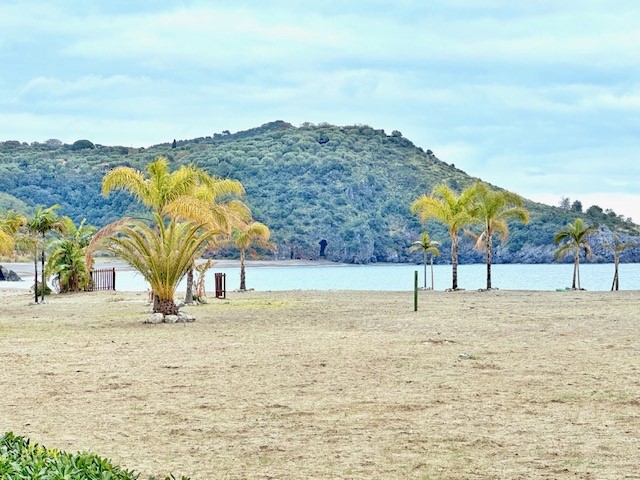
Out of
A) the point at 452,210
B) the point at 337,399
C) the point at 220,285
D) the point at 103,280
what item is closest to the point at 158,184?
the point at 220,285

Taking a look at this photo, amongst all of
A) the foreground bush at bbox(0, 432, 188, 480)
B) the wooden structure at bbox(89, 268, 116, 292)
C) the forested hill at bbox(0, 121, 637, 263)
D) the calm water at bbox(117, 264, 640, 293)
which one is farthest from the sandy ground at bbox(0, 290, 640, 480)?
the forested hill at bbox(0, 121, 637, 263)

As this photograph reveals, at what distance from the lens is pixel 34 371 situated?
11.9 metres

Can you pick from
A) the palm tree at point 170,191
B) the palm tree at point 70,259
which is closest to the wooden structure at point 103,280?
the palm tree at point 70,259

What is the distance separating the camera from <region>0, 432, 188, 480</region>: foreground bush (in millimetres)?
4652

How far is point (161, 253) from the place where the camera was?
22.2 m

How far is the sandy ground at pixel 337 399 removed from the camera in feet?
22.2

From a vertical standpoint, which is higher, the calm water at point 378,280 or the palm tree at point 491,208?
the palm tree at point 491,208

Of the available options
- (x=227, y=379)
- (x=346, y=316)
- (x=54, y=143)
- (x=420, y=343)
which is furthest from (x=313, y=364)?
(x=54, y=143)

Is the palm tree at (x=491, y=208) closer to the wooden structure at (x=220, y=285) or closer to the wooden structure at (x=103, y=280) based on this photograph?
the wooden structure at (x=220, y=285)

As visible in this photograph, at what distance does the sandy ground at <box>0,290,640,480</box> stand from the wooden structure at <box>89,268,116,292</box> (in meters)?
20.9

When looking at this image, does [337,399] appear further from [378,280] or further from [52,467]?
[378,280]

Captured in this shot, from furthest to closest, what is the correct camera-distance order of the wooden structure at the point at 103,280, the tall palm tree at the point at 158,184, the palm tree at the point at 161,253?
1. the wooden structure at the point at 103,280
2. the tall palm tree at the point at 158,184
3. the palm tree at the point at 161,253

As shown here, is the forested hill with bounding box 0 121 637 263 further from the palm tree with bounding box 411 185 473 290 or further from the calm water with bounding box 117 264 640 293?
the palm tree with bounding box 411 185 473 290

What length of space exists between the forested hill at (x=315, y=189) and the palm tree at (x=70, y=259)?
5939 centimetres
